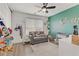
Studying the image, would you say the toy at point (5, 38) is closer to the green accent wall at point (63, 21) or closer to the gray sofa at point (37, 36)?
the gray sofa at point (37, 36)

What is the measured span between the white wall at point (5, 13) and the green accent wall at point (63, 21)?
624mm

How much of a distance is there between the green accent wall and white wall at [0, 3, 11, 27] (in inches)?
24.6

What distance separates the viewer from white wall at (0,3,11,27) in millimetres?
1138

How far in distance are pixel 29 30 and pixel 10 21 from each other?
318mm

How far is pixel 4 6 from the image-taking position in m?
1.16

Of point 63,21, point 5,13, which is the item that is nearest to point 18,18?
point 5,13

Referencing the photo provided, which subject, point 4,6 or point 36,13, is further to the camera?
point 36,13

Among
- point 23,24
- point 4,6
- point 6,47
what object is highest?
point 4,6

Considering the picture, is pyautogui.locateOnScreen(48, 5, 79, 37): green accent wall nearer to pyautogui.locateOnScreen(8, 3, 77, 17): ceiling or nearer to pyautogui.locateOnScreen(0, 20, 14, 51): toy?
pyautogui.locateOnScreen(8, 3, 77, 17): ceiling

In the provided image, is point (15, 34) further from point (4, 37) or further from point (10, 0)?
point (10, 0)

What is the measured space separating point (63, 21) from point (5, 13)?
92 centimetres

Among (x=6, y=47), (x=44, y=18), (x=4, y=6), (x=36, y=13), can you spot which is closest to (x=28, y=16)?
(x=36, y=13)

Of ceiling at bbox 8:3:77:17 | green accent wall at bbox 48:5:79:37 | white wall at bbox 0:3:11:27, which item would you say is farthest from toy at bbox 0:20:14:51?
green accent wall at bbox 48:5:79:37

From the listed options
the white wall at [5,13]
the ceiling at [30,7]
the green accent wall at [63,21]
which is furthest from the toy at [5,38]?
the green accent wall at [63,21]
